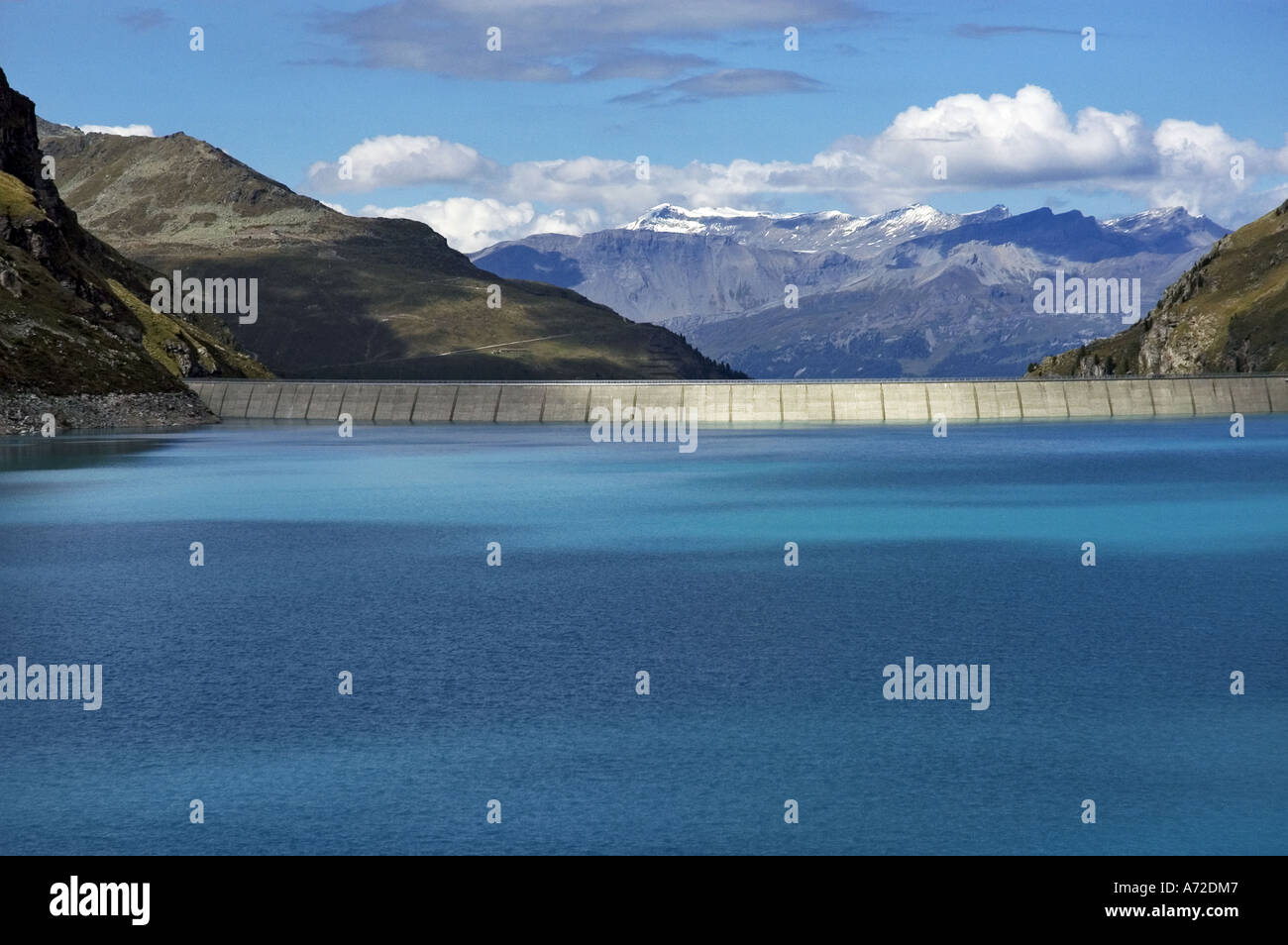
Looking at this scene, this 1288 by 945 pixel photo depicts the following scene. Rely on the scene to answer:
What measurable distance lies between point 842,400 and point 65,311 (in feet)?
201

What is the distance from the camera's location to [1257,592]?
36.3m

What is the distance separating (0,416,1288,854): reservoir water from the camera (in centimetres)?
1912

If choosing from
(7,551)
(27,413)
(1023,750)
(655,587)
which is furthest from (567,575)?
(27,413)

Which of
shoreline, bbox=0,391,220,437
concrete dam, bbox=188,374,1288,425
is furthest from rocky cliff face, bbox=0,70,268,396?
concrete dam, bbox=188,374,1288,425

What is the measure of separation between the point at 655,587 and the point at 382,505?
24.8 meters

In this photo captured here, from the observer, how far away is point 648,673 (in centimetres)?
2728

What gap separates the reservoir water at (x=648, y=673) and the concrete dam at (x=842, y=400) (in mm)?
71638

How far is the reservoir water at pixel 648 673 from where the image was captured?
753 inches

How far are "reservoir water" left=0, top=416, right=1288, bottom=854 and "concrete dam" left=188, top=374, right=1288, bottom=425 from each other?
235 ft
